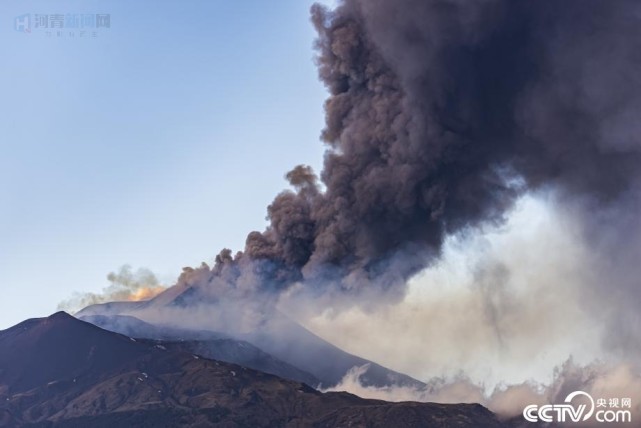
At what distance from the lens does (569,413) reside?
11844 cm

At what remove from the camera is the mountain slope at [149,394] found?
127188 mm

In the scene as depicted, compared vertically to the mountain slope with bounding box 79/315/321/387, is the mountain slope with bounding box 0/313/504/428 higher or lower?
lower

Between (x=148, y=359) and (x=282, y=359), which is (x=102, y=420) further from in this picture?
(x=282, y=359)

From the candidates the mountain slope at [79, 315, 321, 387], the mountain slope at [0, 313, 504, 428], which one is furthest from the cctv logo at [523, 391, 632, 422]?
the mountain slope at [79, 315, 321, 387]

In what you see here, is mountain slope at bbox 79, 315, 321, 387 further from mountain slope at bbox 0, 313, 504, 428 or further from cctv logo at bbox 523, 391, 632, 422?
cctv logo at bbox 523, 391, 632, 422

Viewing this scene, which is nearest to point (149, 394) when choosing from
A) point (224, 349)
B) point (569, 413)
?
point (224, 349)

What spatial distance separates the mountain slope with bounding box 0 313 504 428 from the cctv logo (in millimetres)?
5155

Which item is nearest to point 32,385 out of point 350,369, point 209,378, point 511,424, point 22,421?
point 22,421

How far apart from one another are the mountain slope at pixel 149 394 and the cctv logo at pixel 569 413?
5.16 m

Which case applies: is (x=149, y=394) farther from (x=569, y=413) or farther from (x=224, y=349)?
(x=569, y=413)

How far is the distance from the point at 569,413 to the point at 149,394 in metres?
55.9

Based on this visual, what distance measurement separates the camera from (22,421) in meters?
129

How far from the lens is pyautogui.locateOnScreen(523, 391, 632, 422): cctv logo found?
11593cm

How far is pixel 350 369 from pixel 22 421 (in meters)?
51.4
